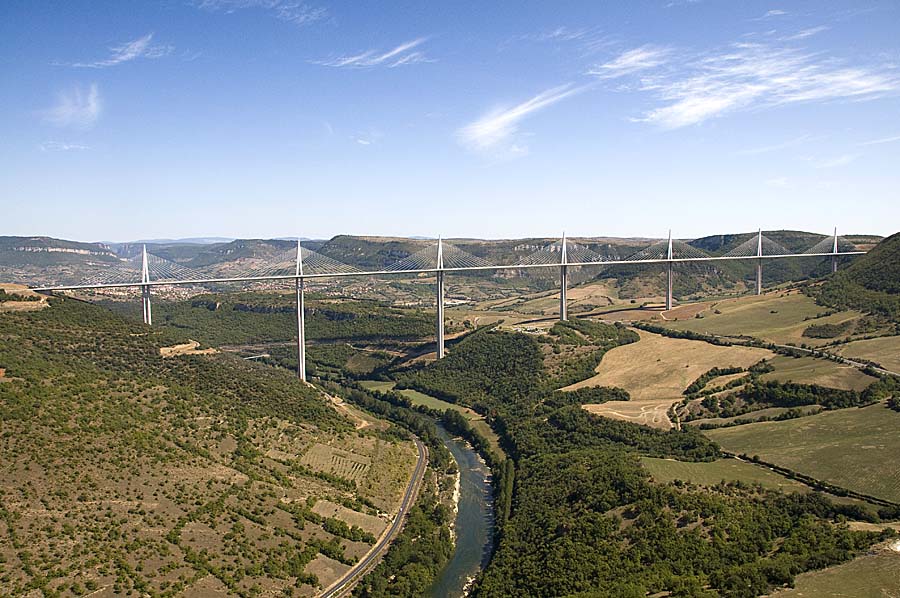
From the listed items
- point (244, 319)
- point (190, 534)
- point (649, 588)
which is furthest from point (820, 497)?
point (244, 319)

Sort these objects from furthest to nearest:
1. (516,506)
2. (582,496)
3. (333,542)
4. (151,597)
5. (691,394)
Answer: (691,394) → (516,506) → (582,496) → (333,542) → (151,597)

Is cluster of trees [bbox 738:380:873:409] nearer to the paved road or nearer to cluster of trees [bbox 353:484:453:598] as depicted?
the paved road

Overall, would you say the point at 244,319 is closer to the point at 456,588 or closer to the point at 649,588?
the point at 456,588

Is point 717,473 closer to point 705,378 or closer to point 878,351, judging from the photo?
point 705,378

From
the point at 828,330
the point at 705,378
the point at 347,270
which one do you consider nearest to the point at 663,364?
the point at 705,378

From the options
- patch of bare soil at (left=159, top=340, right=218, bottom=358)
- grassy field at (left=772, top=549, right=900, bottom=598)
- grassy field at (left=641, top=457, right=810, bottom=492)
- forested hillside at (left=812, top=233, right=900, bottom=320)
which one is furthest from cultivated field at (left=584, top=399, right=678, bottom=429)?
patch of bare soil at (left=159, top=340, right=218, bottom=358)

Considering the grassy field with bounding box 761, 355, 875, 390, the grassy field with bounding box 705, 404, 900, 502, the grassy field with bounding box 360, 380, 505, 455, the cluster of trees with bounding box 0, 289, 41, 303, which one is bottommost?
the grassy field with bounding box 360, 380, 505, 455

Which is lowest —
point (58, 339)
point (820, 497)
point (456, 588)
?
point (456, 588)
